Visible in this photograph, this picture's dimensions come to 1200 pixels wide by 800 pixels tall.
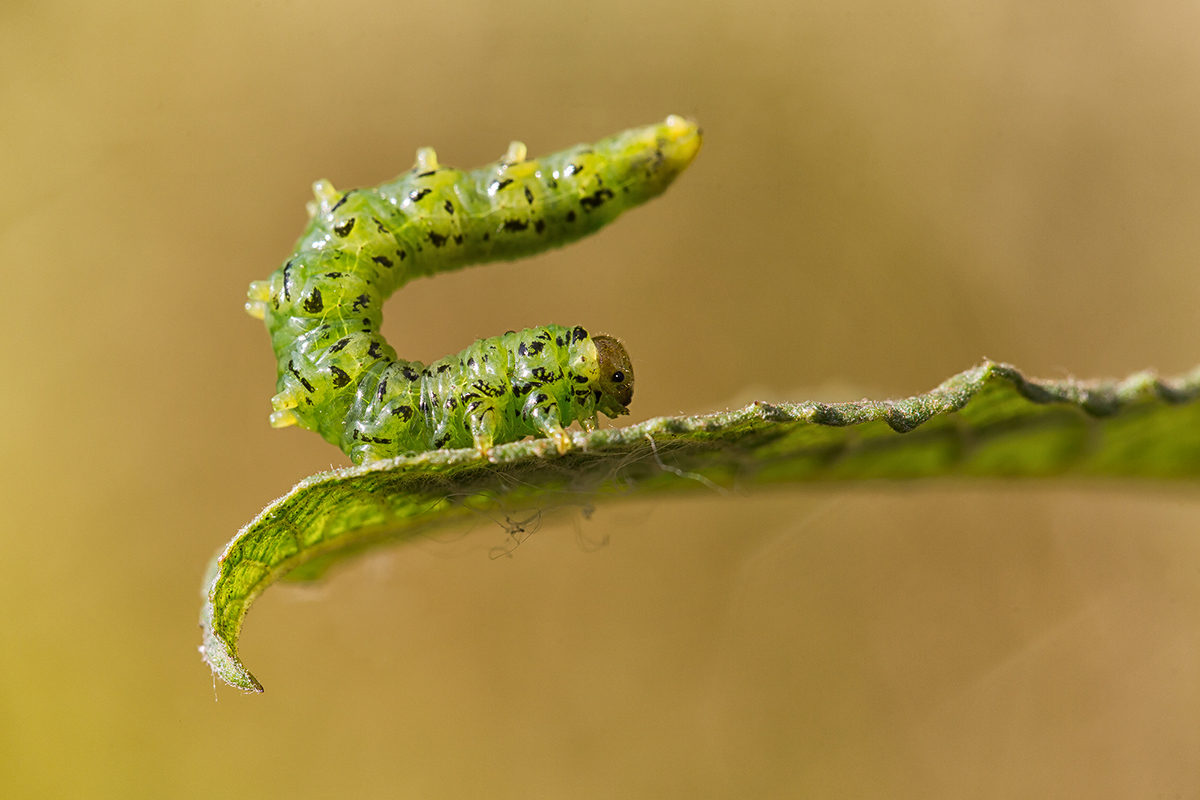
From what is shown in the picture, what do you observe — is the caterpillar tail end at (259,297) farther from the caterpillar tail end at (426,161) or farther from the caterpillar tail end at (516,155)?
the caterpillar tail end at (516,155)

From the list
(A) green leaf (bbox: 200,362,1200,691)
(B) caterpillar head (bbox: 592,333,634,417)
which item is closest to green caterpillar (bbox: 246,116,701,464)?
(B) caterpillar head (bbox: 592,333,634,417)

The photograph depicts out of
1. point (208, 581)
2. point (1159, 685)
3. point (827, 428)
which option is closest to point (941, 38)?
point (1159, 685)

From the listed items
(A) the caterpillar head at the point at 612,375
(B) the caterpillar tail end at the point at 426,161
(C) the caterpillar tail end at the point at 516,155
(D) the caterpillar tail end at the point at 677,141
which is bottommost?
(A) the caterpillar head at the point at 612,375

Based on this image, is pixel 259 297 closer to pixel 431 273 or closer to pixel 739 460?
pixel 431 273

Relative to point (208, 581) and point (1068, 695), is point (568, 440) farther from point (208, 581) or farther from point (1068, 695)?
point (1068, 695)

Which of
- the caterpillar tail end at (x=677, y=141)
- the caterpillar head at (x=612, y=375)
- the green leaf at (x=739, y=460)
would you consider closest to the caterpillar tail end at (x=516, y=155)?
the caterpillar tail end at (x=677, y=141)

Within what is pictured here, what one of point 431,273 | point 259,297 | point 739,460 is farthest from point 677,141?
point 259,297
